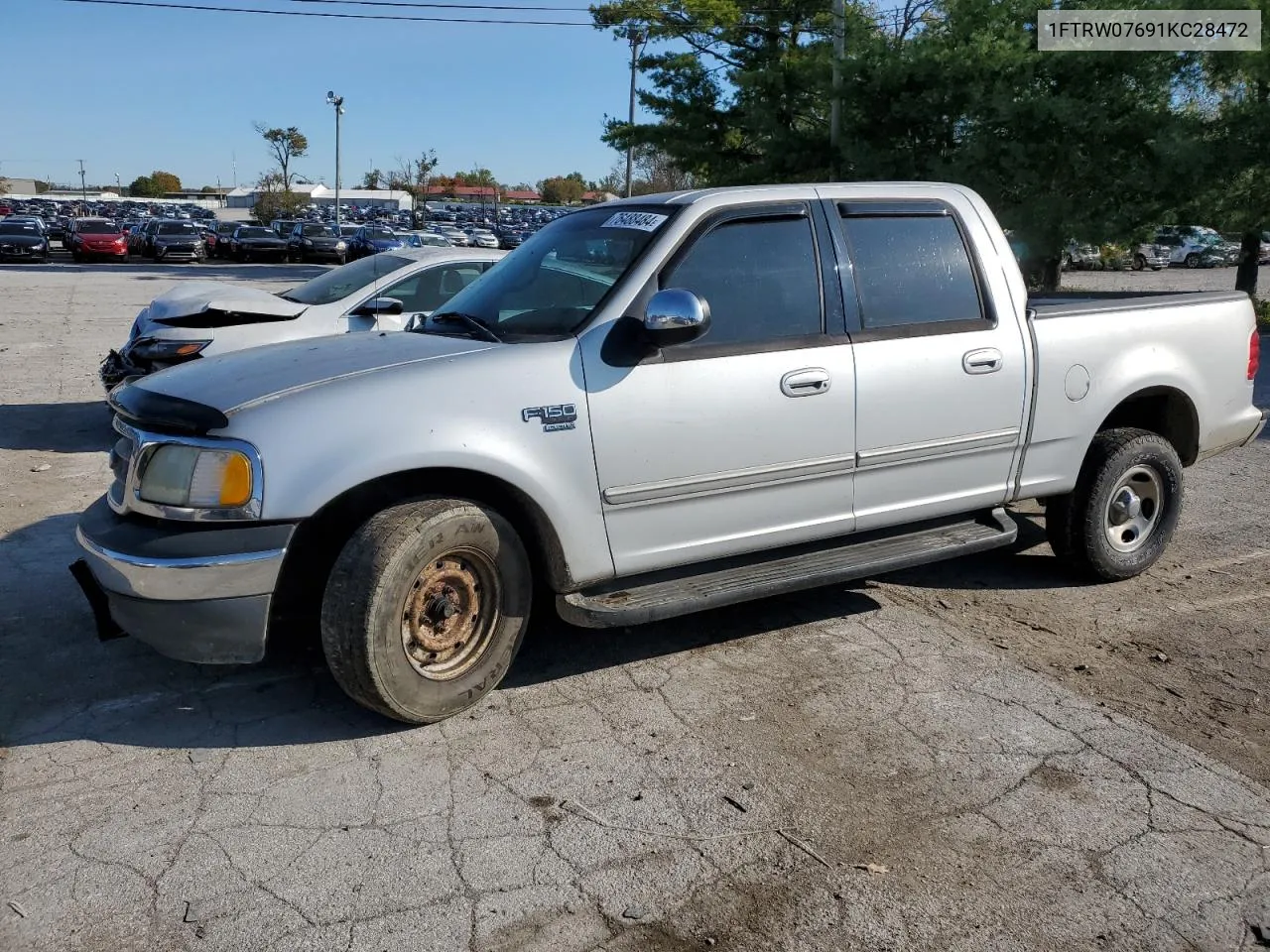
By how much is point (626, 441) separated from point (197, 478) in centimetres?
150

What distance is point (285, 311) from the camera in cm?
848

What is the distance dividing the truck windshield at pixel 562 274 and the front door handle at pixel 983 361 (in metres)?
1.51

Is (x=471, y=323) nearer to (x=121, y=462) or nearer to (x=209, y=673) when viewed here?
(x=121, y=462)

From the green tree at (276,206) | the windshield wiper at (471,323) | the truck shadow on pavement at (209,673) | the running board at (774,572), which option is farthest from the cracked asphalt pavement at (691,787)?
the green tree at (276,206)

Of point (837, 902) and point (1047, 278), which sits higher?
point (1047, 278)

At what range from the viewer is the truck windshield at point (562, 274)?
14.2ft

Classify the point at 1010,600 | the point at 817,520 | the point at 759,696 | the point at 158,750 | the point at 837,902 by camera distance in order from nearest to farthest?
the point at 837,902 → the point at 158,750 → the point at 759,696 → the point at 817,520 → the point at 1010,600

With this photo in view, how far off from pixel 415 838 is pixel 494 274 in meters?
2.67

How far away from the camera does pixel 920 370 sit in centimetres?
473

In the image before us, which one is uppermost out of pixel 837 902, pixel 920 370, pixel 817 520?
pixel 920 370

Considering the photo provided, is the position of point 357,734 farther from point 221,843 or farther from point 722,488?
point 722,488

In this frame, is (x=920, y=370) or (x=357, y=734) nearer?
(x=357, y=734)

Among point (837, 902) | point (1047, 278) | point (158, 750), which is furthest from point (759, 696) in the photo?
point (1047, 278)

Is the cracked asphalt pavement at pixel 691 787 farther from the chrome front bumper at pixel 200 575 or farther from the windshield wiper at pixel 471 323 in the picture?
the windshield wiper at pixel 471 323
